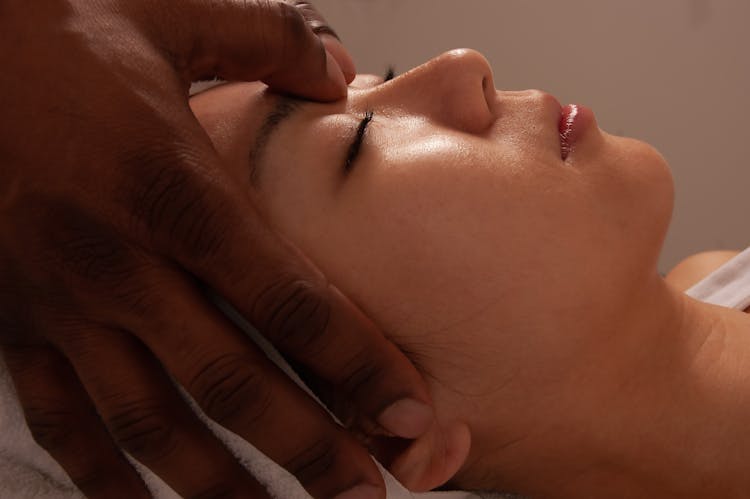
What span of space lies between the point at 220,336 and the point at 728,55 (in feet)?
4.92

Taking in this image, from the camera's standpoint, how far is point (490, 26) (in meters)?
1.67

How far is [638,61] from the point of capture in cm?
161

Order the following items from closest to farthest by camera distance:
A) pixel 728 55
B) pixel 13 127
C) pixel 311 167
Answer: pixel 13 127 → pixel 311 167 → pixel 728 55

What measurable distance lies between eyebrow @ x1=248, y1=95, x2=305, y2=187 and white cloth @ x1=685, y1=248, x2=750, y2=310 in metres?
0.79

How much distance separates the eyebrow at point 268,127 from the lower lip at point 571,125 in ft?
0.94

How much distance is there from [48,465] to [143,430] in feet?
0.64

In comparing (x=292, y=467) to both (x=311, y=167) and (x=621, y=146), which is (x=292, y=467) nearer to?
(x=311, y=167)

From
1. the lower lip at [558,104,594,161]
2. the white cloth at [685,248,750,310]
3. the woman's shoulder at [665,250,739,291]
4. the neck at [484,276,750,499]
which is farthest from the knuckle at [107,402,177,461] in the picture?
the woman's shoulder at [665,250,739,291]

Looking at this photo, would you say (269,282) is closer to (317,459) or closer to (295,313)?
(295,313)

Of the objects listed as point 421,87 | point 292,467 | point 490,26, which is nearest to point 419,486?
point 292,467

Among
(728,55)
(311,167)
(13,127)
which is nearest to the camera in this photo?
(13,127)

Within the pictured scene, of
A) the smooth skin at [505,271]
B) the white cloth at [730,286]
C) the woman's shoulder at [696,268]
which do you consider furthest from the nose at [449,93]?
the woman's shoulder at [696,268]

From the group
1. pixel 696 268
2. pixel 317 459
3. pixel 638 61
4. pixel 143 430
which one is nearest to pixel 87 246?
pixel 143 430

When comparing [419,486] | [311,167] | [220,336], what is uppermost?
[311,167]
